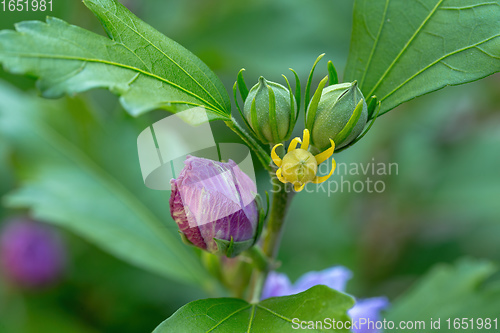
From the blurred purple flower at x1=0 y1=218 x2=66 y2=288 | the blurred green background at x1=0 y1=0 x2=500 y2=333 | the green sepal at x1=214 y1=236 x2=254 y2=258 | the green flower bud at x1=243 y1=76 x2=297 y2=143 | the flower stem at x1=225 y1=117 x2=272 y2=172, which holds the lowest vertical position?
the green sepal at x1=214 y1=236 x2=254 y2=258

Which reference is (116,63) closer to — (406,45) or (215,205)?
(215,205)

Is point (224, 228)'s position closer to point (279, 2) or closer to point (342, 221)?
point (342, 221)

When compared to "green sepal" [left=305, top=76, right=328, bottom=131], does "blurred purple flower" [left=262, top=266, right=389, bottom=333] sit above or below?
below

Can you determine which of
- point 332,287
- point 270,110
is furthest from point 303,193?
point 270,110

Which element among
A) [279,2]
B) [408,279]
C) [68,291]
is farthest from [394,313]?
[279,2]

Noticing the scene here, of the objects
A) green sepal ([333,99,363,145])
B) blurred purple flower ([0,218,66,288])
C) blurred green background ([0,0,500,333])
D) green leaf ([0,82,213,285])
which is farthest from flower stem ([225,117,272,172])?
blurred purple flower ([0,218,66,288])

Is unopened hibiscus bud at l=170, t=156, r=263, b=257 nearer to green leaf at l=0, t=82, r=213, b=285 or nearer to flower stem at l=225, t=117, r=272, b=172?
flower stem at l=225, t=117, r=272, b=172
